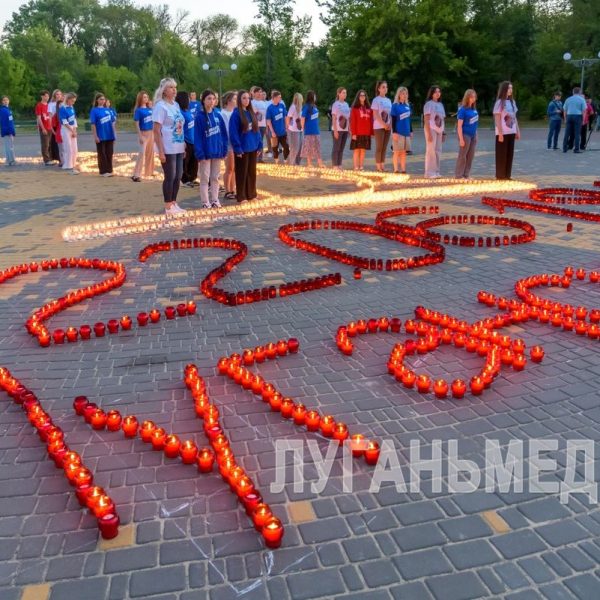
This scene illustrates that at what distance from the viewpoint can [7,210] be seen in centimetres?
1305

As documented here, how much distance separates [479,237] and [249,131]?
4781 mm

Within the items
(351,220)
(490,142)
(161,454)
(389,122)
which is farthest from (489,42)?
(161,454)

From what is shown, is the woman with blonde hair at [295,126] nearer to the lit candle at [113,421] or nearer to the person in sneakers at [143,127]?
the person in sneakers at [143,127]

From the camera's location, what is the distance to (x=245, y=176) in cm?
1252

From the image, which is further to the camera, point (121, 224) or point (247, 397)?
point (121, 224)

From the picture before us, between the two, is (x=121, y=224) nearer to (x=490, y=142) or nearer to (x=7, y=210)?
(x=7, y=210)

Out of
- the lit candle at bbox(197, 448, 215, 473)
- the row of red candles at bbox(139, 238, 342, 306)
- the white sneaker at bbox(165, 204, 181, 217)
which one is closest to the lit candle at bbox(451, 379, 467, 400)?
the lit candle at bbox(197, 448, 215, 473)

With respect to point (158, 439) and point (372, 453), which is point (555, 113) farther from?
point (158, 439)

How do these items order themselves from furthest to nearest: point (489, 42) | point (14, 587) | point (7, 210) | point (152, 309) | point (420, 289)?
point (489, 42) < point (7, 210) < point (420, 289) < point (152, 309) < point (14, 587)

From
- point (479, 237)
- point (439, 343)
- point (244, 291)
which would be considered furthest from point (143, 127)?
point (439, 343)

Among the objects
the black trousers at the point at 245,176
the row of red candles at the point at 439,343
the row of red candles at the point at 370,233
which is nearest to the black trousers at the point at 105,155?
the black trousers at the point at 245,176

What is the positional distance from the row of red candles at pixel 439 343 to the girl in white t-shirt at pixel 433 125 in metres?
10.2

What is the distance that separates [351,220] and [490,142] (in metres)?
20.1

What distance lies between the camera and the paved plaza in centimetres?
292
